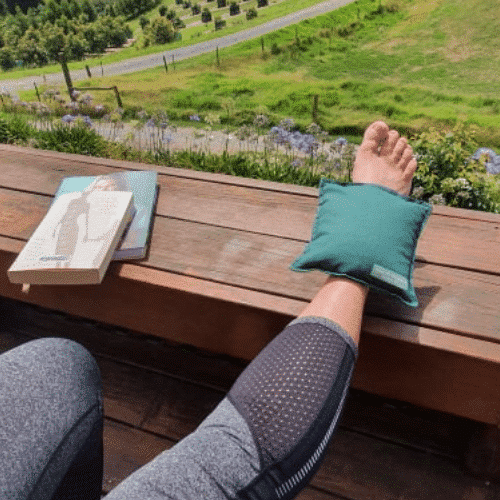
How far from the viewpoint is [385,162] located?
1243 millimetres

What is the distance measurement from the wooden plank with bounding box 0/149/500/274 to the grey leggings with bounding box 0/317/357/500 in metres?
0.42

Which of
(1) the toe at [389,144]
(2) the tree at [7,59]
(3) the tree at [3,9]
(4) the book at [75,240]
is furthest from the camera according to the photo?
(3) the tree at [3,9]

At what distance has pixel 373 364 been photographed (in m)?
1.04

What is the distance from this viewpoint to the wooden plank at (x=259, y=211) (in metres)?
1.12

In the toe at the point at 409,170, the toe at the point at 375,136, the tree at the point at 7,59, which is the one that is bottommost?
the toe at the point at 409,170

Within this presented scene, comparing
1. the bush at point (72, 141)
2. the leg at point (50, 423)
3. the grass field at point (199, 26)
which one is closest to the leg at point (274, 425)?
the leg at point (50, 423)

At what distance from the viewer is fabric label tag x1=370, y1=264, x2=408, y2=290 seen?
921 millimetres

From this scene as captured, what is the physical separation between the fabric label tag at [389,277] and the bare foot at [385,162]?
0.30 meters

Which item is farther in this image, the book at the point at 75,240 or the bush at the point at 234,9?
the bush at the point at 234,9

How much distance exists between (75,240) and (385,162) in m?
0.74

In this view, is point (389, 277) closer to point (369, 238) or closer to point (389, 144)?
point (369, 238)

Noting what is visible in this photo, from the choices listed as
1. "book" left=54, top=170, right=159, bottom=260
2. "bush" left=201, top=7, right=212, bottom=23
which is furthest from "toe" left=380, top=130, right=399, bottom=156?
"bush" left=201, top=7, right=212, bottom=23

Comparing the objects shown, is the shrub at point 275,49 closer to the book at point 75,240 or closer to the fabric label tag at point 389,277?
the book at point 75,240

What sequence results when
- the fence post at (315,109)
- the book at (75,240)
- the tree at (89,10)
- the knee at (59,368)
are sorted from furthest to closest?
the tree at (89,10) → the fence post at (315,109) → the book at (75,240) → the knee at (59,368)
